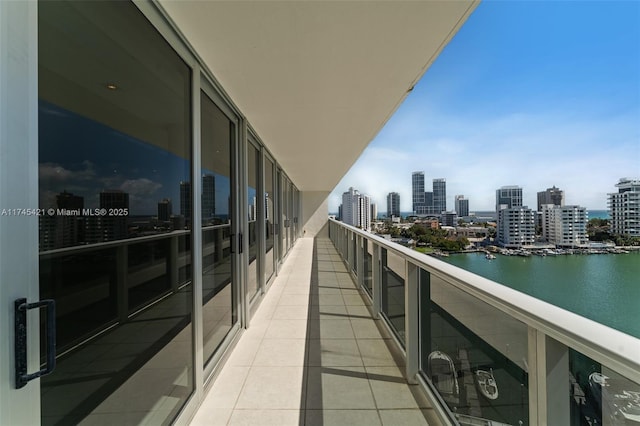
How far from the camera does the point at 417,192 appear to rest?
51.8 feet

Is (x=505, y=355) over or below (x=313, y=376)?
over

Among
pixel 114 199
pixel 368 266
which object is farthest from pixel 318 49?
pixel 368 266

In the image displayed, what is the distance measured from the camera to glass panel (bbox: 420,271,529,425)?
120cm

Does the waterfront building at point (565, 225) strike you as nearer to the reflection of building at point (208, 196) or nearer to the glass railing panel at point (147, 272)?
the reflection of building at point (208, 196)

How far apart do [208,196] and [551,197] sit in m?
4.63

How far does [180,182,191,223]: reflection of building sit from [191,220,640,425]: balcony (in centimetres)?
139

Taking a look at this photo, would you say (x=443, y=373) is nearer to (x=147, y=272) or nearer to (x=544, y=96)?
(x=147, y=272)

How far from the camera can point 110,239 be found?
122 cm

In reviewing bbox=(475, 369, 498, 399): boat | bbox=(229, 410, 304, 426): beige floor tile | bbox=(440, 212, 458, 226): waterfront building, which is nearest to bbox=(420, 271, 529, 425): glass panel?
bbox=(475, 369, 498, 399): boat

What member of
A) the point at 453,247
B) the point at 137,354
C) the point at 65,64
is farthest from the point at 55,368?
the point at 453,247

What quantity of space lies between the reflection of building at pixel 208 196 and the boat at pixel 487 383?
82.1 inches

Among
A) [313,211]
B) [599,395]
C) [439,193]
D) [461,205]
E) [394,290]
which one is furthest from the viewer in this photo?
[439,193]

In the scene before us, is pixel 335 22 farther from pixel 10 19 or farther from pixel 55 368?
pixel 55 368

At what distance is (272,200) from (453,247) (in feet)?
11.9
